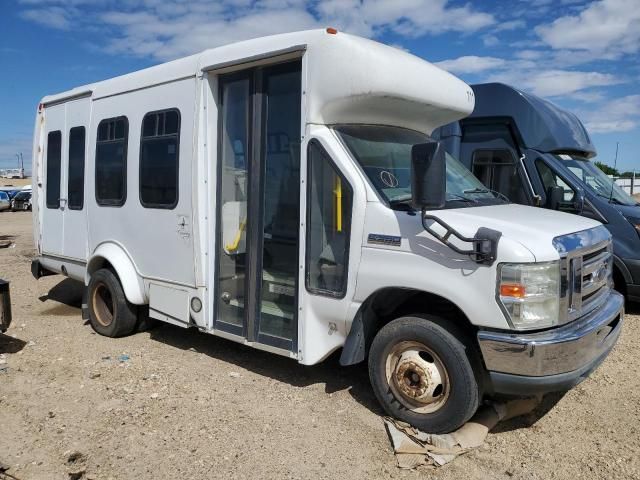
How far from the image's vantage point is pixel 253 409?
4414 mm

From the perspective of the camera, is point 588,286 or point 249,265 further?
point 249,265

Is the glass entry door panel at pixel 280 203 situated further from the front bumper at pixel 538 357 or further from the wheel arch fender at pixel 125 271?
the wheel arch fender at pixel 125 271

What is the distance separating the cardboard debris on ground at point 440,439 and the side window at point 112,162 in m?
3.72

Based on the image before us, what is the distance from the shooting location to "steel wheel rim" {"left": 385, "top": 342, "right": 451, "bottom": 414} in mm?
3879

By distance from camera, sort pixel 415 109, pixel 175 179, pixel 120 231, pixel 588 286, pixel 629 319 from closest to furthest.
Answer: pixel 588 286, pixel 415 109, pixel 175 179, pixel 120 231, pixel 629 319

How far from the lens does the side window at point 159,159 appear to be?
5316mm

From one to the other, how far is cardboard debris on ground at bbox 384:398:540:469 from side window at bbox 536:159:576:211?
4.23 m

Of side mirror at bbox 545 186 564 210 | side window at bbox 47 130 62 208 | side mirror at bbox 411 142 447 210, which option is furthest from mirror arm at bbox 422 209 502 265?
side window at bbox 47 130 62 208

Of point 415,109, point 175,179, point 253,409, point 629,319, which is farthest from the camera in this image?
point 629,319

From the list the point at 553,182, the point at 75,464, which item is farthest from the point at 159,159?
the point at 553,182

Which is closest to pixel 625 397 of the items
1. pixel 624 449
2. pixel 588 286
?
pixel 624 449

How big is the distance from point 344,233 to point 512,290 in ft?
4.23

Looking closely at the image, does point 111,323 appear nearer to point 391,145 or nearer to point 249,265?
point 249,265

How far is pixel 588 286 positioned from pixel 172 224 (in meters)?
3.62
